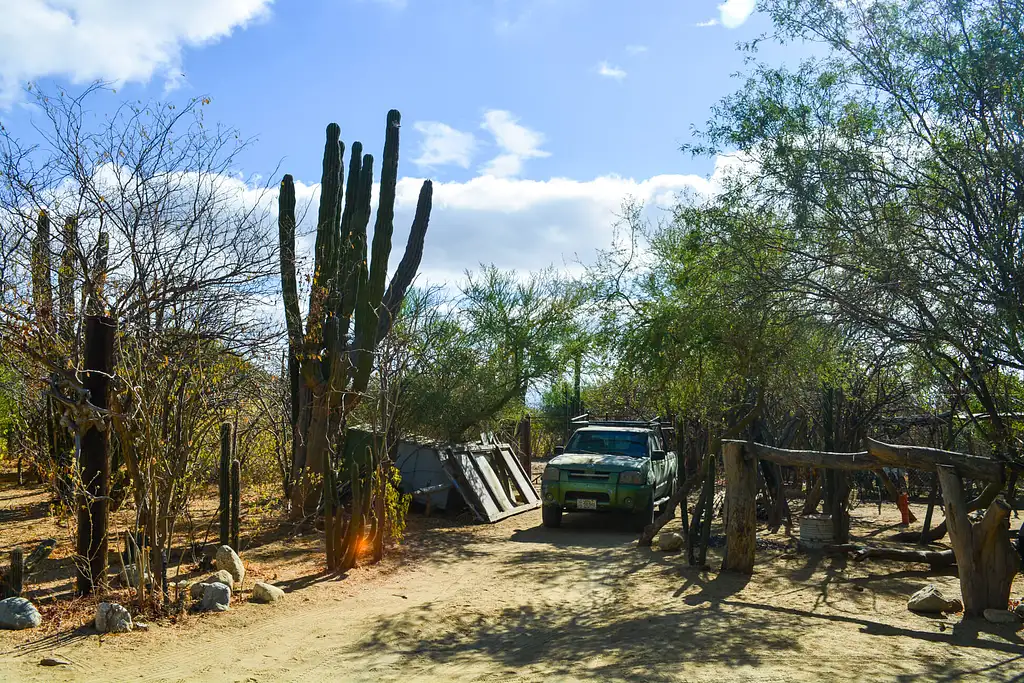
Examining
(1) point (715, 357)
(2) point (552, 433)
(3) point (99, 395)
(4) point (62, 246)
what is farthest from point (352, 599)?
(2) point (552, 433)

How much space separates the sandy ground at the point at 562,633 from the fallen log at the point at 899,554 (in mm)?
161

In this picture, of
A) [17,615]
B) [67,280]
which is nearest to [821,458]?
[17,615]

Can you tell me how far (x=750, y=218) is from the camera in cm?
1006

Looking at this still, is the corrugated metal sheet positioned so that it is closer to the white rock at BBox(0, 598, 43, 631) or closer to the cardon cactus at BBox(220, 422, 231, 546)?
the cardon cactus at BBox(220, 422, 231, 546)

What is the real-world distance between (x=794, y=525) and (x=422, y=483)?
690 cm

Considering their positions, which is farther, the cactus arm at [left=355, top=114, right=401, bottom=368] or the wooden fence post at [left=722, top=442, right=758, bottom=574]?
the cactus arm at [left=355, top=114, right=401, bottom=368]

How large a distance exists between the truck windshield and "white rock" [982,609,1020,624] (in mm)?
7341

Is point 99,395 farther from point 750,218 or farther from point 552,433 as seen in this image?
point 552,433

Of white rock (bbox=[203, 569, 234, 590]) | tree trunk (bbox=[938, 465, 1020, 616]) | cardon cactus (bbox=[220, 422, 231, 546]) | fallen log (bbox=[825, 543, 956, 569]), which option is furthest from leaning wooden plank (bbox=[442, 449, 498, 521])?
tree trunk (bbox=[938, 465, 1020, 616])

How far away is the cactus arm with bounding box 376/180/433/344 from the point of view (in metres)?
14.0

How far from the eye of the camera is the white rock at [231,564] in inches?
363

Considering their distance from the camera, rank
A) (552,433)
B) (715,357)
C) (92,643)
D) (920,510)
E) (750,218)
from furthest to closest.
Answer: (552,433) → (920,510) → (715,357) → (750,218) → (92,643)

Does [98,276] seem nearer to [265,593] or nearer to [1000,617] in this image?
[265,593]

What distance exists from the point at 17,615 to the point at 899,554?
10.2 meters
